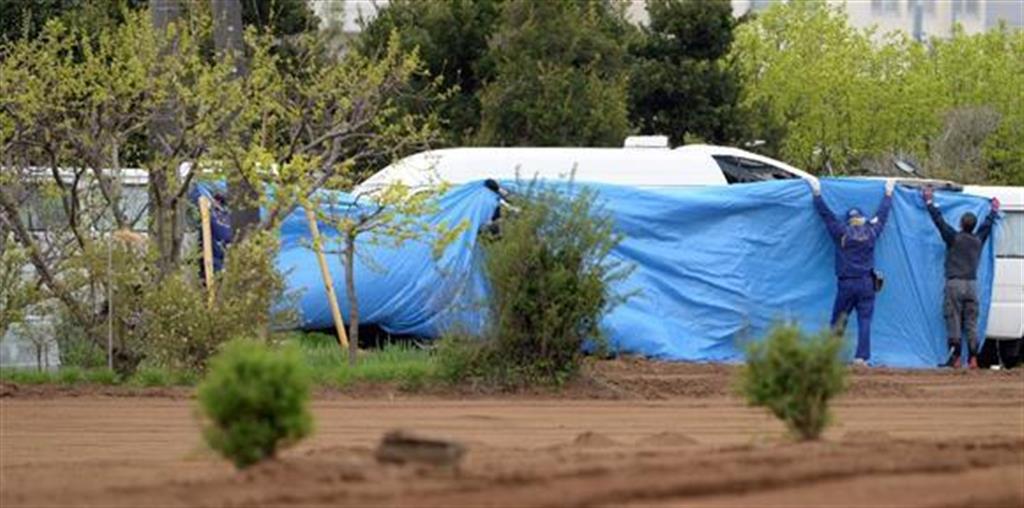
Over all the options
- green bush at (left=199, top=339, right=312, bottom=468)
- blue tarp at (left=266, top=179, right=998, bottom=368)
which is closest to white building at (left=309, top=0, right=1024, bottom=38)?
blue tarp at (left=266, top=179, right=998, bottom=368)

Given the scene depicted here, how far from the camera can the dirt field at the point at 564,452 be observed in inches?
380

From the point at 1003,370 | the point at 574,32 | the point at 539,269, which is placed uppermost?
the point at 574,32

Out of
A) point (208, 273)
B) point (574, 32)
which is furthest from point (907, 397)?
point (574, 32)

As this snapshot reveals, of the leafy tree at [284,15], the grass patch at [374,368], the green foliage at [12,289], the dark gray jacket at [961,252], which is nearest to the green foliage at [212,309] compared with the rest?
the grass patch at [374,368]

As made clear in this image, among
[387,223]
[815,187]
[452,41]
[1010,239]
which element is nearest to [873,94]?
[452,41]

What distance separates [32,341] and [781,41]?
42458 mm

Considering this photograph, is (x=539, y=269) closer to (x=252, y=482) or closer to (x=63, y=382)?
(x=63, y=382)

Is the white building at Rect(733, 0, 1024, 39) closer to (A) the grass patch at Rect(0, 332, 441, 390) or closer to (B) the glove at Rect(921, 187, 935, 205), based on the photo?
(B) the glove at Rect(921, 187, 935, 205)

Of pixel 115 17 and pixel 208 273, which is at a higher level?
pixel 115 17

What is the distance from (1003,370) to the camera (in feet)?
77.2

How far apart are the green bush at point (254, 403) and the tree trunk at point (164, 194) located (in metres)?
10.3

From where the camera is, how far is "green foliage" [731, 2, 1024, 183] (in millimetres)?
49500

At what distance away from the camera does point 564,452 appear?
1197cm

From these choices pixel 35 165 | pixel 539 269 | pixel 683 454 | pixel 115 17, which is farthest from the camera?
pixel 115 17
